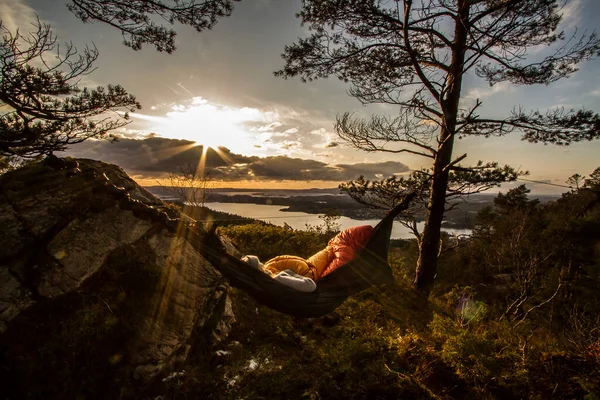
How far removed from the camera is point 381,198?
5250 mm

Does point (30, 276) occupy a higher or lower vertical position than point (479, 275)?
higher

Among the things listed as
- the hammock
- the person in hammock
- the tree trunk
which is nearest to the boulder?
the hammock

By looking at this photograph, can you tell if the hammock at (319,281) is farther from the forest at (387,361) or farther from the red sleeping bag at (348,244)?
the forest at (387,361)

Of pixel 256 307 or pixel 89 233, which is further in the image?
pixel 256 307

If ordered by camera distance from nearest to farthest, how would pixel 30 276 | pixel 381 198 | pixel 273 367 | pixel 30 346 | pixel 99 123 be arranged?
1. pixel 30 346
2. pixel 30 276
3. pixel 273 367
4. pixel 381 198
5. pixel 99 123

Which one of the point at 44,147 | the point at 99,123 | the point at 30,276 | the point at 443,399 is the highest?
the point at 99,123

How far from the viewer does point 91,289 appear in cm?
264

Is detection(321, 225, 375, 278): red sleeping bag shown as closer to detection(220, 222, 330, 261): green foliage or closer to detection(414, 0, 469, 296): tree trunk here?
detection(414, 0, 469, 296): tree trunk

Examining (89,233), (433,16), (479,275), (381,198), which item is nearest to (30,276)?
(89,233)

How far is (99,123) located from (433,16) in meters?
7.32

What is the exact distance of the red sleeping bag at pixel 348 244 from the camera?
141 inches

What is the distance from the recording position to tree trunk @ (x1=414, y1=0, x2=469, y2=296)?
173 inches

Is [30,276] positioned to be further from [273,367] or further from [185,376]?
[273,367]

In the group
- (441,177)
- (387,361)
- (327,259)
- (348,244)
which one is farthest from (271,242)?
(387,361)
